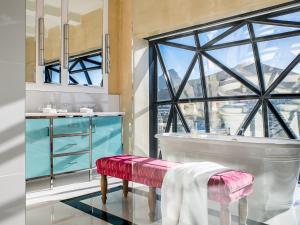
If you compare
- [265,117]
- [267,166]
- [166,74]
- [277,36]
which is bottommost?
[267,166]

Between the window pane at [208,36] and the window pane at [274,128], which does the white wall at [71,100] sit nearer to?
the window pane at [208,36]

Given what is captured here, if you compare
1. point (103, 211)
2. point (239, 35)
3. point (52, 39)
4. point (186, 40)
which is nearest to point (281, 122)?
point (239, 35)

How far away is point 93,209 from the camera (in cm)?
269

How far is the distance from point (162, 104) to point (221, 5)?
1.23 metres

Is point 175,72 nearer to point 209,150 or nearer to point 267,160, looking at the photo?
point 209,150

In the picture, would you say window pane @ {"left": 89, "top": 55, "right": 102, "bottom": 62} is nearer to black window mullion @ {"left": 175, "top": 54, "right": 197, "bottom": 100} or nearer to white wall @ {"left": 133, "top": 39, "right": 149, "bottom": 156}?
white wall @ {"left": 133, "top": 39, "right": 149, "bottom": 156}

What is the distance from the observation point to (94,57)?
4.54 m

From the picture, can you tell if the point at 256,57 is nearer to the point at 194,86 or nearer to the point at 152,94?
the point at 194,86

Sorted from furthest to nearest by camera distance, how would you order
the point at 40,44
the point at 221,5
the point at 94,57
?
the point at 94,57
the point at 40,44
the point at 221,5

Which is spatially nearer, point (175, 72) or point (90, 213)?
point (90, 213)

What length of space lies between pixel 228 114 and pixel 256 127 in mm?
325

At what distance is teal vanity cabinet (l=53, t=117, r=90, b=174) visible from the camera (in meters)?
3.50

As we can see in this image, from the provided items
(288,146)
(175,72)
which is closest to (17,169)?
(288,146)

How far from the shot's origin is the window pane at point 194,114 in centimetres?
298
